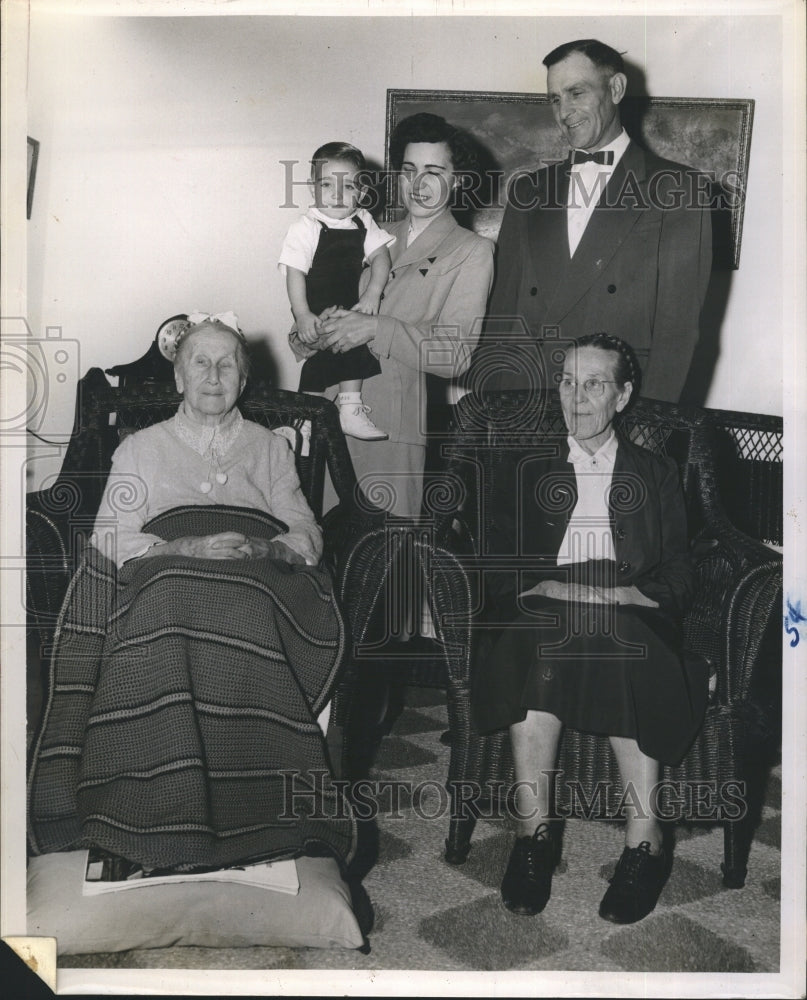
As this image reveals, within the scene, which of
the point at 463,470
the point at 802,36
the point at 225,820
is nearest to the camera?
the point at 225,820

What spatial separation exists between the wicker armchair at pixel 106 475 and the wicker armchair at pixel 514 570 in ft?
0.47

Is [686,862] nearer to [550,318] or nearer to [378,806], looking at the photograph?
[378,806]

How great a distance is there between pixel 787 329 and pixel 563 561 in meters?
0.79

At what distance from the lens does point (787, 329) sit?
2346mm

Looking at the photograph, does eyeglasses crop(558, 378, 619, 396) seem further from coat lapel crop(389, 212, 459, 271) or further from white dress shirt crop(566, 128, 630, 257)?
coat lapel crop(389, 212, 459, 271)

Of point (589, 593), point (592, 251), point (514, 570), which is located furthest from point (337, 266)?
point (589, 593)

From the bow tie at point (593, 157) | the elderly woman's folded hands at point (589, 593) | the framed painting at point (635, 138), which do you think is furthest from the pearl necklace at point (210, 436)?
the bow tie at point (593, 157)

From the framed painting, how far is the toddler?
0.11m

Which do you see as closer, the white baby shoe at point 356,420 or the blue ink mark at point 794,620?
the blue ink mark at point 794,620

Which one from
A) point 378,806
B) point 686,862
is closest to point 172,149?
point 378,806

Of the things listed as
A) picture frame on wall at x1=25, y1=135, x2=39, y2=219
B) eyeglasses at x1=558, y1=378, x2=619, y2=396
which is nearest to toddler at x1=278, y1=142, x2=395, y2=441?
eyeglasses at x1=558, y1=378, x2=619, y2=396

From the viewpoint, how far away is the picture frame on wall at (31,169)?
2293mm

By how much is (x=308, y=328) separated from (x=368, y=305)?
0.17 meters

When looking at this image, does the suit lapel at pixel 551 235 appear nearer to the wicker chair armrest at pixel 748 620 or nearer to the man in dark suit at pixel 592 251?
the man in dark suit at pixel 592 251
